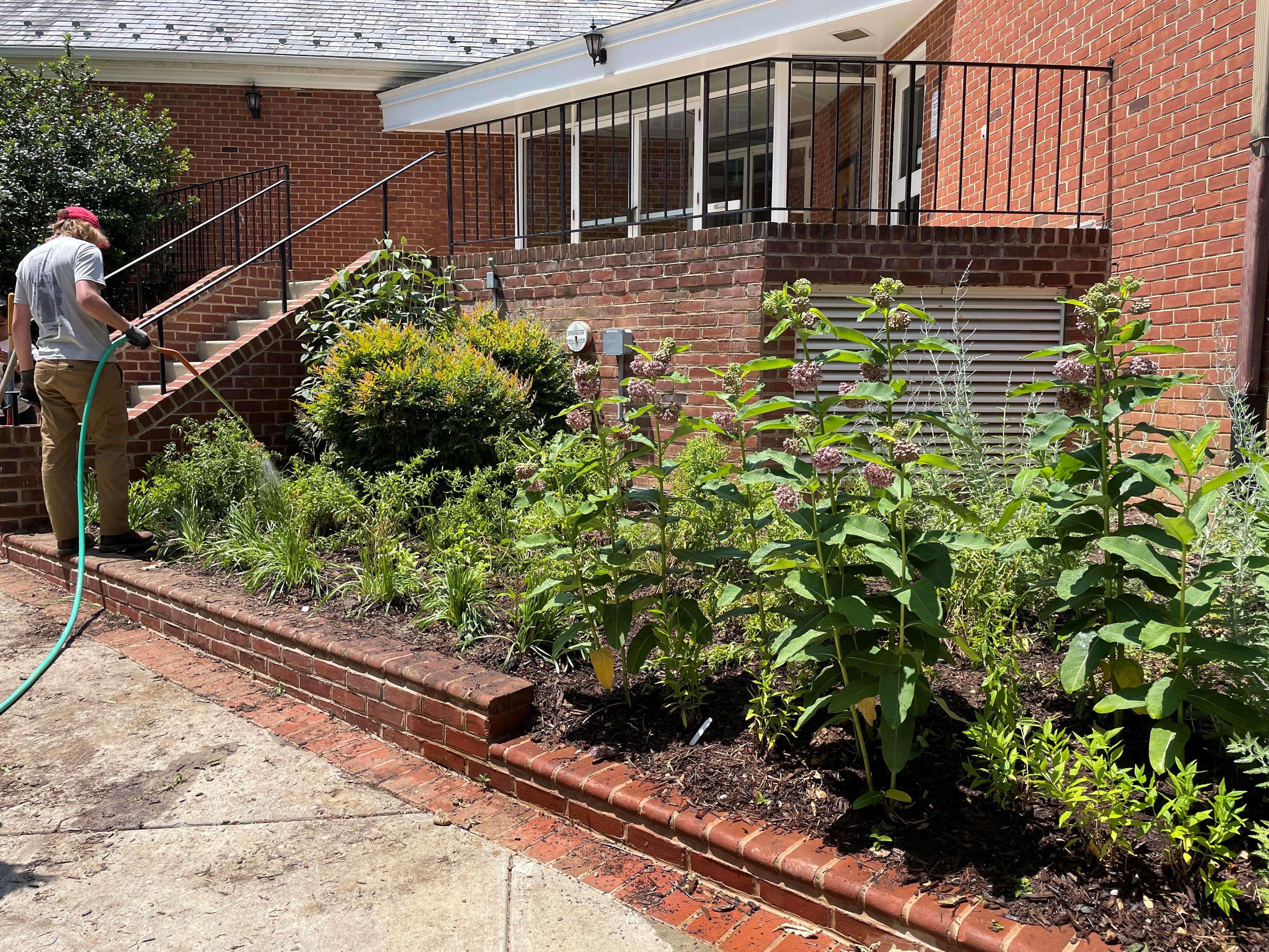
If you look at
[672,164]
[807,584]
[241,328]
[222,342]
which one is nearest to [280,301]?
[241,328]

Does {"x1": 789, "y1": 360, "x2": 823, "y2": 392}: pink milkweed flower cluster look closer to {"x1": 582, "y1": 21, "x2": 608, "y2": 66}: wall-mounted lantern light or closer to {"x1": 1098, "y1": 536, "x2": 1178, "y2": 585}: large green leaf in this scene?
{"x1": 1098, "y1": 536, "x2": 1178, "y2": 585}: large green leaf

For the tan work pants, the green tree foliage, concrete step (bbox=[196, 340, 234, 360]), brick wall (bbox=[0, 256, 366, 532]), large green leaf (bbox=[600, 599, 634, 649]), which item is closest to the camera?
large green leaf (bbox=[600, 599, 634, 649])

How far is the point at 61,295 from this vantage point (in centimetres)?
540

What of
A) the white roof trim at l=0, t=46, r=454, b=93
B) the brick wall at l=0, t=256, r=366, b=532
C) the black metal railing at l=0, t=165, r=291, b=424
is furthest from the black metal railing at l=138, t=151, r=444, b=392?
the white roof trim at l=0, t=46, r=454, b=93

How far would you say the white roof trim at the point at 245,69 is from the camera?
11750 millimetres

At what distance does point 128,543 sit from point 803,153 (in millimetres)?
10382

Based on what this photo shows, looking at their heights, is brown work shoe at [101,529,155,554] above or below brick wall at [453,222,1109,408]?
below

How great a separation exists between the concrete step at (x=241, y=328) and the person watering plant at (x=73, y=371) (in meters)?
2.91

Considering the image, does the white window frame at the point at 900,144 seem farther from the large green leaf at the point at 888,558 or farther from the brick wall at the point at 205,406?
the large green leaf at the point at 888,558

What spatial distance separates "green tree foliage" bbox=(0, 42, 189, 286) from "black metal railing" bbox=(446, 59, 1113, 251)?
11.3 feet

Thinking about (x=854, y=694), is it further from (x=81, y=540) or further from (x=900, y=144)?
(x=900, y=144)

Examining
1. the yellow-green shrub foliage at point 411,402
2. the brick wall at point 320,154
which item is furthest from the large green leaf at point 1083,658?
the brick wall at point 320,154

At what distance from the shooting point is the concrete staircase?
795cm

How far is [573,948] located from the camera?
2379 millimetres
